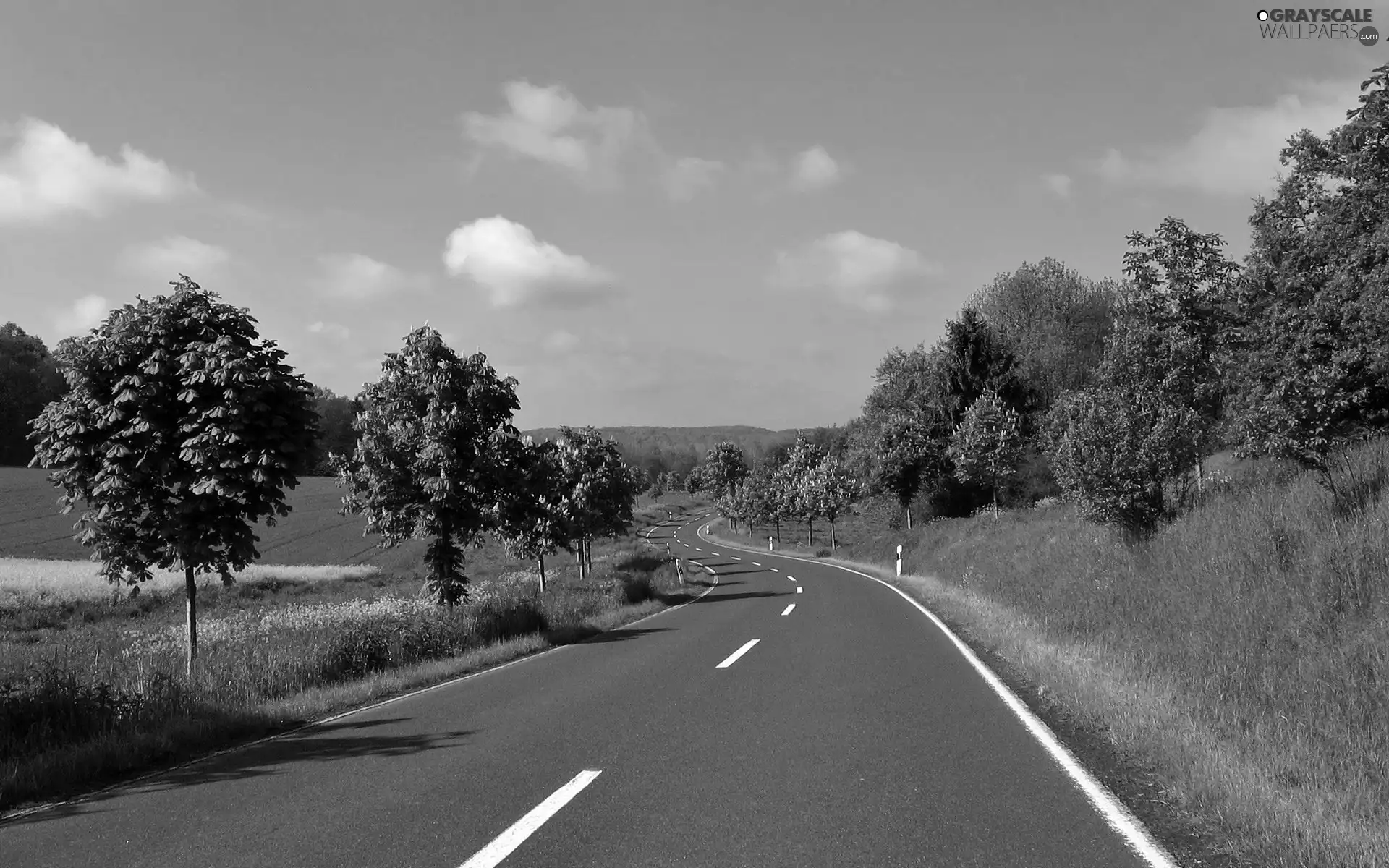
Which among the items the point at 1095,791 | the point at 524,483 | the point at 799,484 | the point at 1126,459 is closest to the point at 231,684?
the point at 524,483

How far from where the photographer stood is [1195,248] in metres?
20.9

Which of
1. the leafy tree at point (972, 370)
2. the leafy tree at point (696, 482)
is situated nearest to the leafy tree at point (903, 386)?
the leafy tree at point (972, 370)

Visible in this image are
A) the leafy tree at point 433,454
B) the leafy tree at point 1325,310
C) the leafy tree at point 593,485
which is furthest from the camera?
the leafy tree at point 593,485

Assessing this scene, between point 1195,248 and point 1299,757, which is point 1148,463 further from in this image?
point 1299,757

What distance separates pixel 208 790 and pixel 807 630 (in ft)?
38.0

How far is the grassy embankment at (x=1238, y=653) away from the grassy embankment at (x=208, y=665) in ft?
26.3

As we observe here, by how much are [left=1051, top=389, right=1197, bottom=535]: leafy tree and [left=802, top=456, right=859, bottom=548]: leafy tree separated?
4234cm

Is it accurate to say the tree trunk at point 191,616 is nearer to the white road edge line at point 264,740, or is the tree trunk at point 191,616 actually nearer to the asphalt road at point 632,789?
the white road edge line at point 264,740

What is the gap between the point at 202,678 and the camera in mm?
10547

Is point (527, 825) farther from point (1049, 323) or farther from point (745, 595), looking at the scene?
point (1049, 323)

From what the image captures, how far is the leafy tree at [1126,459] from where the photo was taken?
19.2 meters

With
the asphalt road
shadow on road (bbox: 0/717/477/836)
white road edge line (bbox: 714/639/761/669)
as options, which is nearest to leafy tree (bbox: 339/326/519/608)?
white road edge line (bbox: 714/639/761/669)

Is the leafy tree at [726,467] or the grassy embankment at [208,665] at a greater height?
the leafy tree at [726,467]

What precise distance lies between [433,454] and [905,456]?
38.9 m
